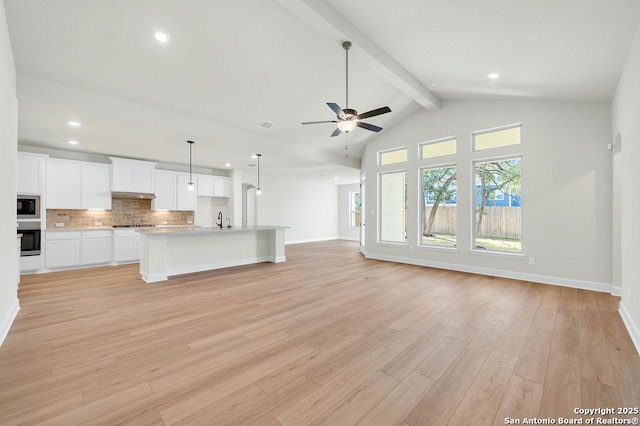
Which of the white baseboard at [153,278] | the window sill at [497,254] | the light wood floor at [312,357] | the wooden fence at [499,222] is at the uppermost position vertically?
the wooden fence at [499,222]

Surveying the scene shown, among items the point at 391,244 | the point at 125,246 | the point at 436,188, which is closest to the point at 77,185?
the point at 125,246

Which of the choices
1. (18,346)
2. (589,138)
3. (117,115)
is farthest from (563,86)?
(18,346)

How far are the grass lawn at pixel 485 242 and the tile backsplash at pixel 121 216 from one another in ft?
22.0

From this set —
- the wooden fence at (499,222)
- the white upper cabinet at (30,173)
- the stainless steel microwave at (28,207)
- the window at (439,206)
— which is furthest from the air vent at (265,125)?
the stainless steel microwave at (28,207)

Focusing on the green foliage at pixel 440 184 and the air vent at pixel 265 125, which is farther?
the green foliage at pixel 440 184

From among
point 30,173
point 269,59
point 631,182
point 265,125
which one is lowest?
point 631,182

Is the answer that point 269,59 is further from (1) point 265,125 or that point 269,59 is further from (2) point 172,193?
(2) point 172,193

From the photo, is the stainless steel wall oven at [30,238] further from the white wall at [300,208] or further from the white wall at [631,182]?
the white wall at [631,182]

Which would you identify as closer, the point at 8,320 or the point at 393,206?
the point at 8,320

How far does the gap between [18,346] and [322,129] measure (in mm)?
5546

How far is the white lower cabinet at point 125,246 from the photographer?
6.36 metres

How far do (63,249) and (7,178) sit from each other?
12.0 ft

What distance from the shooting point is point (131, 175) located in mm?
6758

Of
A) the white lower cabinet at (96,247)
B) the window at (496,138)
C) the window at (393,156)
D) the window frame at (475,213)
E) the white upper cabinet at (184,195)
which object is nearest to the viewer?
the window frame at (475,213)
